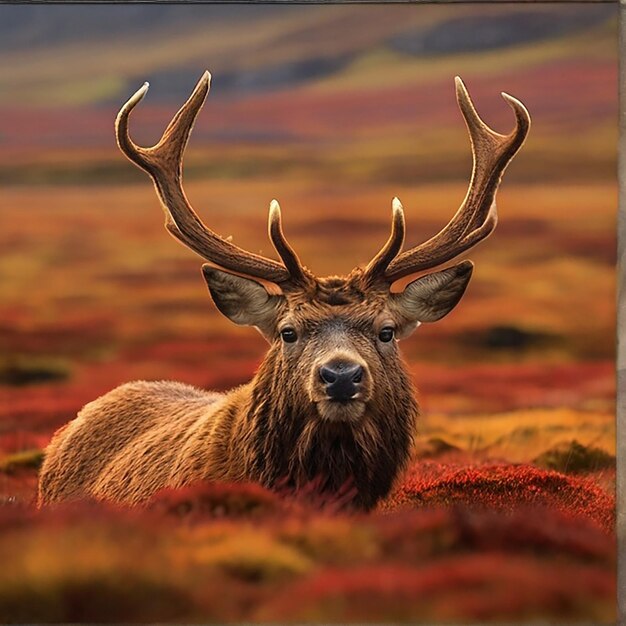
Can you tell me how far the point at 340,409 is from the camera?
6.11 meters

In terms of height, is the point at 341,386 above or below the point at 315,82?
below

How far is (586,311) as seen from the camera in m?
7.16

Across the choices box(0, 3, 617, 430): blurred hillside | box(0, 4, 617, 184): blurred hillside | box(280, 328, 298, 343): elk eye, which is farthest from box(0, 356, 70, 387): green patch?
box(280, 328, 298, 343): elk eye

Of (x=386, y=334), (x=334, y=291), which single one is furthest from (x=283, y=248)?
(x=386, y=334)

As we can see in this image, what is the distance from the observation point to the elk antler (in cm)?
661

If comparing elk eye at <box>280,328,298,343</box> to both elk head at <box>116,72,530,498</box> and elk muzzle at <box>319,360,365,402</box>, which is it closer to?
elk head at <box>116,72,530,498</box>

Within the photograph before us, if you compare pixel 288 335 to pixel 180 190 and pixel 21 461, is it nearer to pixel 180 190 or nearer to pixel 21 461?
pixel 180 190

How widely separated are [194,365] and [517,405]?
2.28 metres

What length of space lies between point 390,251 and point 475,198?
2.34 ft

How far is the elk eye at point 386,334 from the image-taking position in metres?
6.43

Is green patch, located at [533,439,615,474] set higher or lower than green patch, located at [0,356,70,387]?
lower

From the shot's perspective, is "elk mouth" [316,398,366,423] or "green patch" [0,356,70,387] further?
"green patch" [0,356,70,387]

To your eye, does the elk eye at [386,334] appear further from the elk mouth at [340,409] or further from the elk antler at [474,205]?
the elk mouth at [340,409]

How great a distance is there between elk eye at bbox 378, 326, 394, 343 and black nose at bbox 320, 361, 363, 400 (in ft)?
1.46
